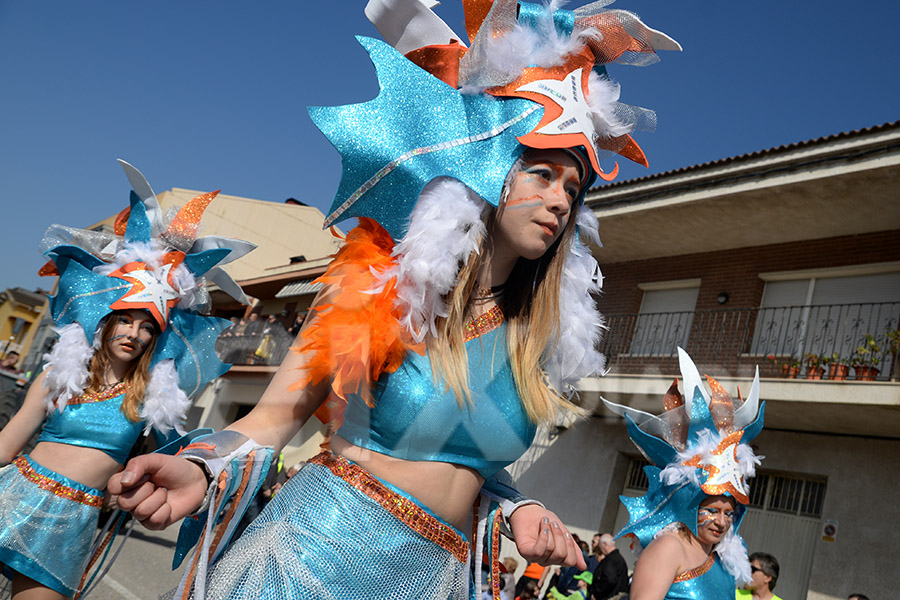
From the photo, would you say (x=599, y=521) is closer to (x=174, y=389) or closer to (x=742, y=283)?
(x=742, y=283)

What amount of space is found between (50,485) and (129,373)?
1.84 feet

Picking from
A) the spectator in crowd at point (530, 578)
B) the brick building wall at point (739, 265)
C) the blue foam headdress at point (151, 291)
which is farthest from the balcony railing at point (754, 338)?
the blue foam headdress at point (151, 291)

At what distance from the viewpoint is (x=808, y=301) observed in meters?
11.0

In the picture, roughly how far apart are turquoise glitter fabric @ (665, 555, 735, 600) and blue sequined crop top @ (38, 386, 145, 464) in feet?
8.29

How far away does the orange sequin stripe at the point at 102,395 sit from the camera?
126 inches

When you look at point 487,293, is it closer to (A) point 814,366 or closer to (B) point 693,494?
(B) point 693,494

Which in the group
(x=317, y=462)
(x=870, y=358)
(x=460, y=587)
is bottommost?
(x=460, y=587)

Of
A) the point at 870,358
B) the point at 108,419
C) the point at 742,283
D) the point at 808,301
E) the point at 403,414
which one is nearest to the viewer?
the point at 403,414

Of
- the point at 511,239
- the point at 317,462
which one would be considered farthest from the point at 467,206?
the point at 317,462

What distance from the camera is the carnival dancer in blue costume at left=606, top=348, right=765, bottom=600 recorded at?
3.63m

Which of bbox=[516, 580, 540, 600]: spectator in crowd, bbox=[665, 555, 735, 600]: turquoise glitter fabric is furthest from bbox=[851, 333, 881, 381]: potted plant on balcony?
bbox=[665, 555, 735, 600]: turquoise glitter fabric

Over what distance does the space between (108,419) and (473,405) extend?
226 centimetres

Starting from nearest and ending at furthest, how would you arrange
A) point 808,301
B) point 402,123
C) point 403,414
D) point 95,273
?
point 403,414
point 402,123
point 95,273
point 808,301

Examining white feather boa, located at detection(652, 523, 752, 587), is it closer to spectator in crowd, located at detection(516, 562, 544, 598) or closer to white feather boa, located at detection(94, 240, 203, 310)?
white feather boa, located at detection(94, 240, 203, 310)
